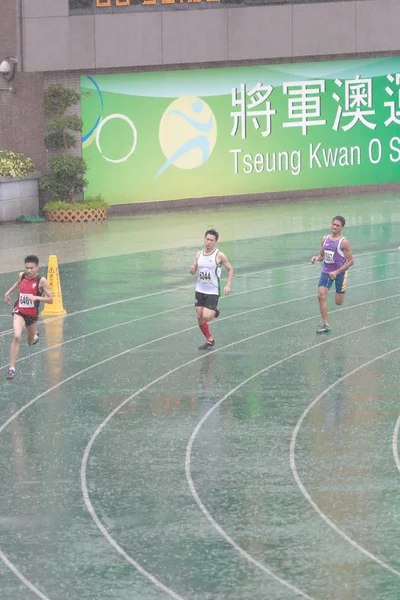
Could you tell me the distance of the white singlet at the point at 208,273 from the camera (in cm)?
1948

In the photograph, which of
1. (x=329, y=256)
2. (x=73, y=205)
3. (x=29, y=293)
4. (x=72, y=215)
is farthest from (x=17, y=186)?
(x=29, y=293)

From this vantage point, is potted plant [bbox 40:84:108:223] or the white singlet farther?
potted plant [bbox 40:84:108:223]

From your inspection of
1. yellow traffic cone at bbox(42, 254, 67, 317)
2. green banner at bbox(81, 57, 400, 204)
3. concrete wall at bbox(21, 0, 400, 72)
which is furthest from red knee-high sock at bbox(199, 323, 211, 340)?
green banner at bbox(81, 57, 400, 204)

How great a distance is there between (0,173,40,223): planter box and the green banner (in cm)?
182

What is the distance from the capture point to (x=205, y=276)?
64.1ft

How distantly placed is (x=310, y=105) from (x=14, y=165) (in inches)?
412

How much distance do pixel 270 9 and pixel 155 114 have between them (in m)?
4.56

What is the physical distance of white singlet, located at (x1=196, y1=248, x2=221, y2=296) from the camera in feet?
63.9

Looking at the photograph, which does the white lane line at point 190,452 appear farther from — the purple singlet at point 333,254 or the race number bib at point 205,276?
the race number bib at point 205,276

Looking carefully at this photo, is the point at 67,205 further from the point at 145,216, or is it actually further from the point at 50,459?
the point at 50,459

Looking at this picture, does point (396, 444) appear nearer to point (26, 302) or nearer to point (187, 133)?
point (26, 302)

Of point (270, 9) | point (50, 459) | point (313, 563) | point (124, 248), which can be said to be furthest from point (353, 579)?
point (270, 9)

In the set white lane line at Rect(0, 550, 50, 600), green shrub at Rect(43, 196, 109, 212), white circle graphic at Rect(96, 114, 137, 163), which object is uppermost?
white circle graphic at Rect(96, 114, 137, 163)

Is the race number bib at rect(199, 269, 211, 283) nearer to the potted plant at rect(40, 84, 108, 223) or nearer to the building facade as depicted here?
the potted plant at rect(40, 84, 108, 223)
